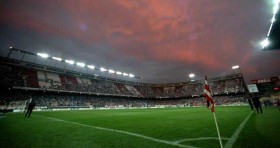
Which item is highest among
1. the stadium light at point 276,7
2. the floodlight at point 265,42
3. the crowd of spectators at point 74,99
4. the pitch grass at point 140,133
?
the stadium light at point 276,7

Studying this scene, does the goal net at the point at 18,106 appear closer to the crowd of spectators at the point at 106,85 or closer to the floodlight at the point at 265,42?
the crowd of spectators at the point at 106,85

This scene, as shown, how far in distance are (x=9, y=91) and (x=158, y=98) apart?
63.8 metres

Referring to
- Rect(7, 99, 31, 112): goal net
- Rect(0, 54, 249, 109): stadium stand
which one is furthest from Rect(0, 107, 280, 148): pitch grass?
Rect(0, 54, 249, 109): stadium stand

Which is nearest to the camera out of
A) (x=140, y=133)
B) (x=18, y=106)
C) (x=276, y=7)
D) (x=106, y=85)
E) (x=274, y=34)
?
(x=140, y=133)

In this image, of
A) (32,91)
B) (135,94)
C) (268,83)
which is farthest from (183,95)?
(32,91)

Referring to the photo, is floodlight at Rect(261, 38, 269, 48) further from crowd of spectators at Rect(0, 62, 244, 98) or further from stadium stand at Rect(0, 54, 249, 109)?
crowd of spectators at Rect(0, 62, 244, 98)

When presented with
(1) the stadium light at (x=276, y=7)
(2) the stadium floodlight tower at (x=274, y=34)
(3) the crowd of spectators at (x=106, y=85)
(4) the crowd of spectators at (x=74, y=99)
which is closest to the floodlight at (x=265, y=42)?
(2) the stadium floodlight tower at (x=274, y=34)

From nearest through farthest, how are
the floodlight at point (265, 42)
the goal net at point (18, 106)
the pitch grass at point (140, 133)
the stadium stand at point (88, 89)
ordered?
the pitch grass at point (140, 133)
the floodlight at point (265, 42)
the goal net at point (18, 106)
the stadium stand at point (88, 89)

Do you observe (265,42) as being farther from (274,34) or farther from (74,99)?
(74,99)

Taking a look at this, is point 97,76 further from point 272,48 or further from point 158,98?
point 272,48

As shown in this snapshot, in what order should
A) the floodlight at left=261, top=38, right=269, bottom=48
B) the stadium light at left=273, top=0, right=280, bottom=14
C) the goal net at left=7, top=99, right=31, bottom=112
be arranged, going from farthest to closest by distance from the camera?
the goal net at left=7, top=99, right=31, bottom=112 < the floodlight at left=261, top=38, right=269, bottom=48 < the stadium light at left=273, top=0, right=280, bottom=14

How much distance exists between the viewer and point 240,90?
206 feet

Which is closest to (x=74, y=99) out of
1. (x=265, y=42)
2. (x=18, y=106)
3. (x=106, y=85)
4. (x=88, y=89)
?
(x=88, y=89)

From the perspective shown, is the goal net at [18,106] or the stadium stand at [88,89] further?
the stadium stand at [88,89]
